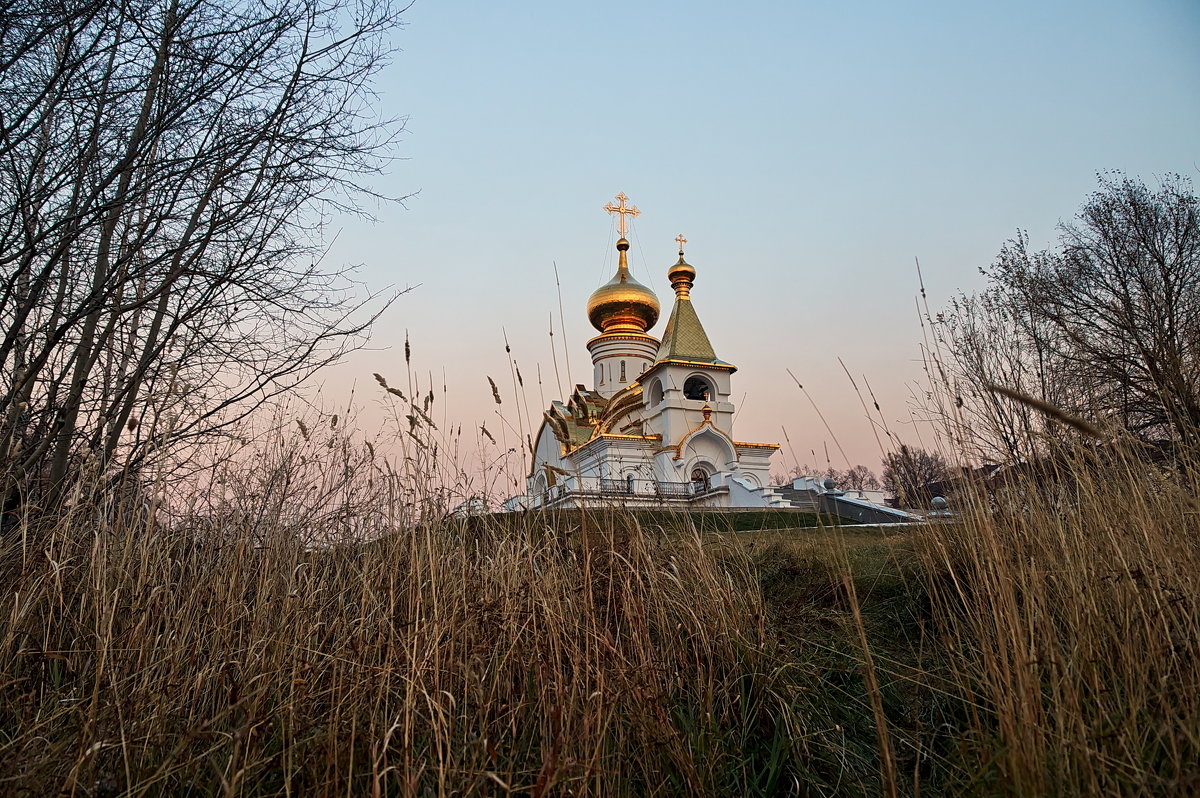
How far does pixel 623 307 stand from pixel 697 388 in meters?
7.42

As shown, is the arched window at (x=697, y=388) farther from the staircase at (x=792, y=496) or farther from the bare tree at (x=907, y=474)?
the bare tree at (x=907, y=474)

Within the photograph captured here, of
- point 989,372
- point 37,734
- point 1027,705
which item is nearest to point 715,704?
point 1027,705

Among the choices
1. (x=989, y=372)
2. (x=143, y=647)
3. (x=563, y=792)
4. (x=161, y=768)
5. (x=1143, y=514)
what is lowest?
(x=563, y=792)

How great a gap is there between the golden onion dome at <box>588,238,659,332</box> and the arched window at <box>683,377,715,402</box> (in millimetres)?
6849

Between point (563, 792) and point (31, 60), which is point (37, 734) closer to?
point (563, 792)

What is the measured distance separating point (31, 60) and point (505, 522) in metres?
3.10

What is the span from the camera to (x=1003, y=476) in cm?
375

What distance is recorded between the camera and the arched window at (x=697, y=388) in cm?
2427

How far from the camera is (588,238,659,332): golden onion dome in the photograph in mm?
30594

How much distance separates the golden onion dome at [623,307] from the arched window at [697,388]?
6.85 m

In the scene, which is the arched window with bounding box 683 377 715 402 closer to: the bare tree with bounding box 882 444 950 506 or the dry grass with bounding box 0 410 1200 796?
the bare tree with bounding box 882 444 950 506

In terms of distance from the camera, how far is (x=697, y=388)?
964 inches

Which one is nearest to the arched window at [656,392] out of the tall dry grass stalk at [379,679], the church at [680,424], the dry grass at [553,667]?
the church at [680,424]

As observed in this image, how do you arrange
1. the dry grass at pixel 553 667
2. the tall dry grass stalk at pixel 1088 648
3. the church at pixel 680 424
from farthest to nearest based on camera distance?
the church at pixel 680 424 → the dry grass at pixel 553 667 → the tall dry grass stalk at pixel 1088 648
